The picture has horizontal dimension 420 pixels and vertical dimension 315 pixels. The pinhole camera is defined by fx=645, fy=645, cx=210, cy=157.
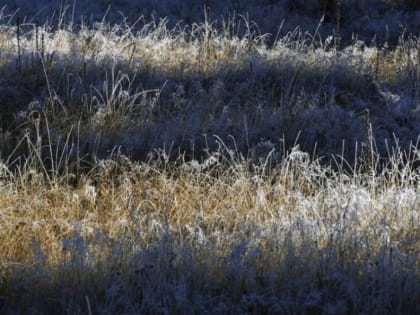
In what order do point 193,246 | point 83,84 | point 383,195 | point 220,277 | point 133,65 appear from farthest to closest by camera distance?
point 133,65 → point 83,84 → point 383,195 → point 193,246 → point 220,277

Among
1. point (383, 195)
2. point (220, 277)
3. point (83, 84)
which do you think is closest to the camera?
point (220, 277)

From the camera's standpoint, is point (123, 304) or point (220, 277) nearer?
point (123, 304)

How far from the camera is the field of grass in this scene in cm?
351

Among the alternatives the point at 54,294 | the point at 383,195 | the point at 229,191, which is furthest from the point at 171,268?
the point at 383,195

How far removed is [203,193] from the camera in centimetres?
508

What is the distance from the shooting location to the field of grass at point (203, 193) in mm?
3514

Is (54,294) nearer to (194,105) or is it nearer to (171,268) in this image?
(171,268)

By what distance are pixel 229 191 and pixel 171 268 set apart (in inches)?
55.0

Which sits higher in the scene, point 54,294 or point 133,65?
point 133,65

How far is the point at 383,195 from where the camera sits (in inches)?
187

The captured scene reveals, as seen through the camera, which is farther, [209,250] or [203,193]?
[203,193]

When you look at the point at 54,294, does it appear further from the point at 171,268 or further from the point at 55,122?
the point at 55,122

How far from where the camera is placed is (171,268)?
365cm

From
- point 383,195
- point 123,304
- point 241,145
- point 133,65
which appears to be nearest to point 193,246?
point 123,304
